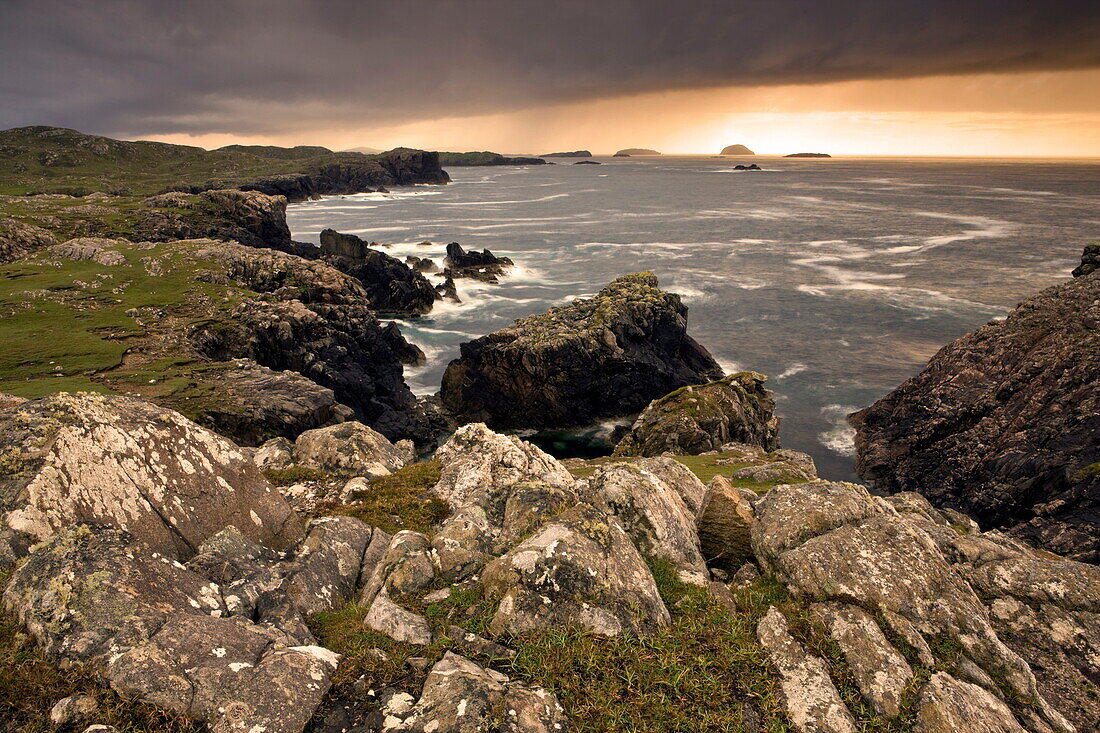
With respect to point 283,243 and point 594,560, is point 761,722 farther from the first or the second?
point 283,243

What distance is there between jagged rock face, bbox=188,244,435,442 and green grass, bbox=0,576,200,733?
125 ft

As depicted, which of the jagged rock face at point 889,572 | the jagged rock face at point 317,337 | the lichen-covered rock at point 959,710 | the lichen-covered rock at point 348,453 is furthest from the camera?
the jagged rock face at point 317,337

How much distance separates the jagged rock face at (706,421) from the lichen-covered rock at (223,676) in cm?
3085

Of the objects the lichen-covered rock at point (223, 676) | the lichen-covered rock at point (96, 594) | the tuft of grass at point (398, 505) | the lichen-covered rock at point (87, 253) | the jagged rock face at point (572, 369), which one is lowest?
the jagged rock face at point (572, 369)

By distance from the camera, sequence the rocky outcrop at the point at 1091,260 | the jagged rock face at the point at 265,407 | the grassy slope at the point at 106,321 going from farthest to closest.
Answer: the rocky outcrop at the point at 1091,260 → the grassy slope at the point at 106,321 → the jagged rock face at the point at 265,407

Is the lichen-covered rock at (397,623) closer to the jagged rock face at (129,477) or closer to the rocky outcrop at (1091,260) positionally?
the jagged rock face at (129,477)

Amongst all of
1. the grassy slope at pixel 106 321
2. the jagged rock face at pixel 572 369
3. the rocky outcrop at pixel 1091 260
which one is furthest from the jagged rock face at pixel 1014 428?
the grassy slope at pixel 106 321

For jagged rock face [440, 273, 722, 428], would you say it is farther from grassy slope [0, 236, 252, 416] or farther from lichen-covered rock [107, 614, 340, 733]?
lichen-covered rock [107, 614, 340, 733]

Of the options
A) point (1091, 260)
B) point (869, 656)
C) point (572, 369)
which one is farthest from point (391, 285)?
point (1091, 260)

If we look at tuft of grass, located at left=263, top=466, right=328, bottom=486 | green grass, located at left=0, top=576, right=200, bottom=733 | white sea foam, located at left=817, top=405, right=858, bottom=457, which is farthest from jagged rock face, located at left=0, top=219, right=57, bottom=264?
white sea foam, located at left=817, top=405, right=858, bottom=457

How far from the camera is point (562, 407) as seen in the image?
5166 centimetres

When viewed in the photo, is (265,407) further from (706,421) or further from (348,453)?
(706,421)

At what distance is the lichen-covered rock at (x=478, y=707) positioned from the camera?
729cm

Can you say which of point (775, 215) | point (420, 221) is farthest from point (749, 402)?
point (775, 215)
